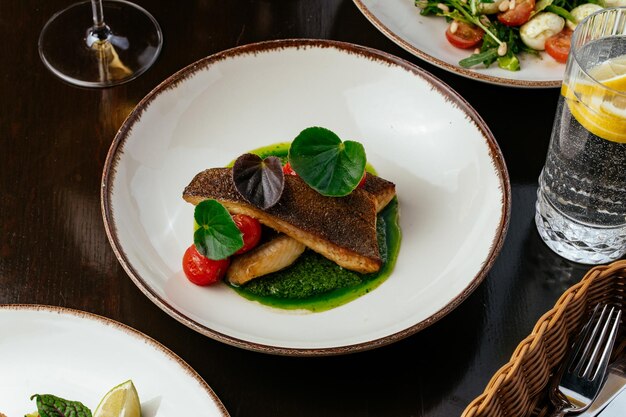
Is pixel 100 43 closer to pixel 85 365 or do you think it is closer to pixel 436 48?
pixel 436 48

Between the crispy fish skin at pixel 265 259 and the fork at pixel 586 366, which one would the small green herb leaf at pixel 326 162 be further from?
the fork at pixel 586 366

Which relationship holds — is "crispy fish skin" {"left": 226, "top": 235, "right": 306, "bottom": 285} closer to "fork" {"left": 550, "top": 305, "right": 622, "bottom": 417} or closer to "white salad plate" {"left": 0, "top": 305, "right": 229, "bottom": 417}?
"white salad plate" {"left": 0, "top": 305, "right": 229, "bottom": 417}

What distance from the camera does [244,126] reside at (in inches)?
89.8

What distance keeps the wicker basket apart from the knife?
0.30 ft

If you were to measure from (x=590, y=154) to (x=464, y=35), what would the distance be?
724 millimetres

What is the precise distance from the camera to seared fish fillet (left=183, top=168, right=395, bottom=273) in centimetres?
194

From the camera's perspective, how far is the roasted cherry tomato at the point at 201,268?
6.18 ft

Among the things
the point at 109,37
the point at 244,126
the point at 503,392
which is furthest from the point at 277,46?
the point at 503,392

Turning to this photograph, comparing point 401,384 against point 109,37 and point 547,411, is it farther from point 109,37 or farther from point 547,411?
point 109,37

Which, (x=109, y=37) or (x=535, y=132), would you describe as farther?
(x=109, y=37)

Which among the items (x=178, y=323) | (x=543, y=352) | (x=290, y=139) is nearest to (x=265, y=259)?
(x=178, y=323)

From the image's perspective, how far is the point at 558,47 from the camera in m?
2.40

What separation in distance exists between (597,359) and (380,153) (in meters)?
0.80

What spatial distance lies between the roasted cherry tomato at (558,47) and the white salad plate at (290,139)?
1.34ft
